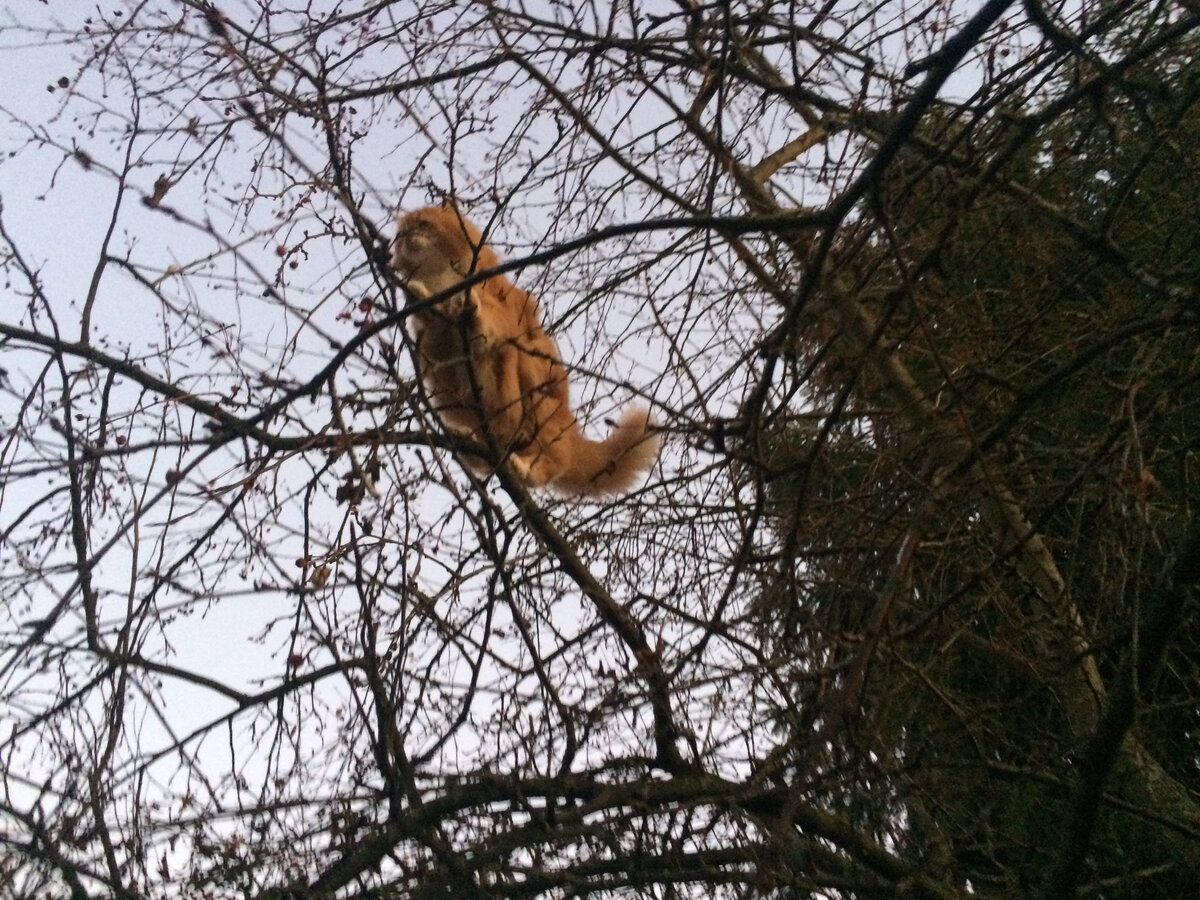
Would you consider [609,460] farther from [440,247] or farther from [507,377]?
[440,247]

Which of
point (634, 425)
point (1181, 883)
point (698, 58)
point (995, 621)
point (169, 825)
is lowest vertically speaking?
point (1181, 883)

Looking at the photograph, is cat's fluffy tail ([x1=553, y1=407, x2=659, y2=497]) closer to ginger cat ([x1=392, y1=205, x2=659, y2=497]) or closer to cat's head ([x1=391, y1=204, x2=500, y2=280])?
ginger cat ([x1=392, y1=205, x2=659, y2=497])

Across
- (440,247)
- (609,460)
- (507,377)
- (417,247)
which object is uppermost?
(440,247)

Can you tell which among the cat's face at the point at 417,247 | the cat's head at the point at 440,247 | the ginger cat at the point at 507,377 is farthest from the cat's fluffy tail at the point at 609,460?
the cat's face at the point at 417,247

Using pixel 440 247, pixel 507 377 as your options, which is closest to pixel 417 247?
pixel 440 247

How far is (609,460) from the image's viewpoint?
394 centimetres

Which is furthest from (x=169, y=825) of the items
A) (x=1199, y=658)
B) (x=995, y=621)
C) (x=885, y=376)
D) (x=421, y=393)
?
(x=1199, y=658)

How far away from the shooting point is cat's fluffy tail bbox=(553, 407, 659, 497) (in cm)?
406

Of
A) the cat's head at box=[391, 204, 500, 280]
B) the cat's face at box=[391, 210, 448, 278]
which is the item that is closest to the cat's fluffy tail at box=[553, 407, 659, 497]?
the cat's head at box=[391, 204, 500, 280]

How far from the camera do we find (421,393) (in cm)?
242

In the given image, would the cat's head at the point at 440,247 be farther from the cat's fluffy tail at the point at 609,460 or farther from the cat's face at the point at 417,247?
the cat's fluffy tail at the point at 609,460

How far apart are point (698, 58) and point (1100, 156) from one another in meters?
1.16

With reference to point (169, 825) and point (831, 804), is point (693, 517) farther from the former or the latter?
point (169, 825)

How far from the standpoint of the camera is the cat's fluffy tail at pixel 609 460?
13.3 ft
